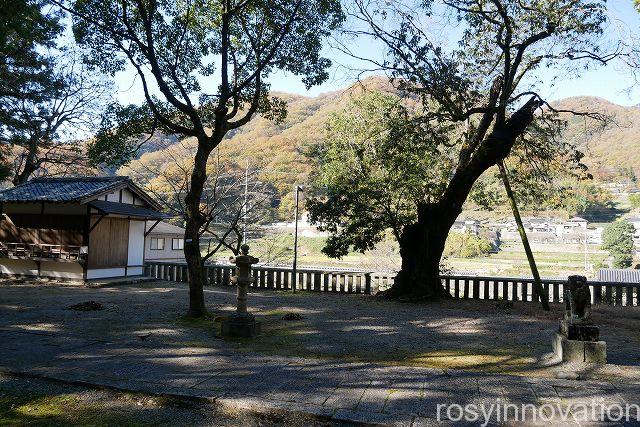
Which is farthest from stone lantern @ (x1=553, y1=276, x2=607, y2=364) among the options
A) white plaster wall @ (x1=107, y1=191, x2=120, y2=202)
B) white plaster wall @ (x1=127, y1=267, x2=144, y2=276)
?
white plaster wall @ (x1=127, y1=267, x2=144, y2=276)

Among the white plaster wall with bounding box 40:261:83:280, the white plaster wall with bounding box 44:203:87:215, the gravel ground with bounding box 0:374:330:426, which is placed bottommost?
the gravel ground with bounding box 0:374:330:426

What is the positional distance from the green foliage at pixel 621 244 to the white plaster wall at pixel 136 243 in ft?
97.0

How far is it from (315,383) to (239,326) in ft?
8.52

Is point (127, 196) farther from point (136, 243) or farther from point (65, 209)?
point (65, 209)

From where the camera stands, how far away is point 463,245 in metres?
26.1

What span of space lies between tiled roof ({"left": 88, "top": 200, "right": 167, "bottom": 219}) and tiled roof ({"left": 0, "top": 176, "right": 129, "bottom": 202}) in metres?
0.46

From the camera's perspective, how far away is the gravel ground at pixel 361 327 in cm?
571

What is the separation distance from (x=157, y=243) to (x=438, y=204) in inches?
723

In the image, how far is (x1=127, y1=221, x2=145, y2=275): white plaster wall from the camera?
660 inches

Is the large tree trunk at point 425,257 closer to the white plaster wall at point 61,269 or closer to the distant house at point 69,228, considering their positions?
the distant house at point 69,228

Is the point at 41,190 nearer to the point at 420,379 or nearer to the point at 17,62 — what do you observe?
the point at 17,62

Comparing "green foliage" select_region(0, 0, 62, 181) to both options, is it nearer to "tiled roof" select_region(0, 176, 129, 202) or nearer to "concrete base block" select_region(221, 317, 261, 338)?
"tiled roof" select_region(0, 176, 129, 202)

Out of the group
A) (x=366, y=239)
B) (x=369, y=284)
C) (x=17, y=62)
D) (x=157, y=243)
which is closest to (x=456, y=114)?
(x=366, y=239)

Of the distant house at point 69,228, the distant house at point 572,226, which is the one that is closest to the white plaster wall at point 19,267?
the distant house at point 69,228
